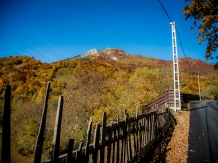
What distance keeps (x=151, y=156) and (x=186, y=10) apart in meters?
13.1

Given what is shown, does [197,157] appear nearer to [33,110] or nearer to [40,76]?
[33,110]

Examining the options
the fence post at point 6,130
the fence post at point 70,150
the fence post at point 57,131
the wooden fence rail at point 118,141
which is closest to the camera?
the fence post at point 6,130

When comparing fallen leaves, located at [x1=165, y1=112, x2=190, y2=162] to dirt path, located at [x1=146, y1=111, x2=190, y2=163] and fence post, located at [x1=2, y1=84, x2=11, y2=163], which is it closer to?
dirt path, located at [x1=146, y1=111, x2=190, y2=163]

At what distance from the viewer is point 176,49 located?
16.8 m

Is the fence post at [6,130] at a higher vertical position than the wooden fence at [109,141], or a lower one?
higher

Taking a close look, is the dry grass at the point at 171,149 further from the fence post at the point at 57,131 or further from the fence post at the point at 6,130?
the fence post at the point at 6,130

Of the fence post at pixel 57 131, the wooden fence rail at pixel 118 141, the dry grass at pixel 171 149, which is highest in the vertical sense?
the fence post at pixel 57 131

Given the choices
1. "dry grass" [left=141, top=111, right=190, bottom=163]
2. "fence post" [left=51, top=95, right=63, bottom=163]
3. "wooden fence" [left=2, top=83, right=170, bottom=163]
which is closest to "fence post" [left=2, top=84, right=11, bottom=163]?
"wooden fence" [left=2, top=83, right=170, bottom=163]

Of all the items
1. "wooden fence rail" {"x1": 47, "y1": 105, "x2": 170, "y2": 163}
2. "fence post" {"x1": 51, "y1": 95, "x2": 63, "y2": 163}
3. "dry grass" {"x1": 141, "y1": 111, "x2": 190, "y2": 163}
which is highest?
"fence post" {"x1": 51, "y1": 95, "x2": 63, "y2": 163}

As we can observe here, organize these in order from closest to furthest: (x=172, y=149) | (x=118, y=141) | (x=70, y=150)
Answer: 1. (x=70, y=150)
2. (x=118, y=141)
3. (x=172, y=149)

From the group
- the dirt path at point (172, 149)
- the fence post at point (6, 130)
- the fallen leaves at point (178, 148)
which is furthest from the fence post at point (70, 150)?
the fallen leaves at point (178, 148)

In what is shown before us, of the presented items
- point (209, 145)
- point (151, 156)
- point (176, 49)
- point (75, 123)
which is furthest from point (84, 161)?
point (75, 123)

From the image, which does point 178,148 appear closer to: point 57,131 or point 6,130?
point 57,131

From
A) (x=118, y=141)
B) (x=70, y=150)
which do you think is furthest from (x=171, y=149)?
(x=70, y=150)
